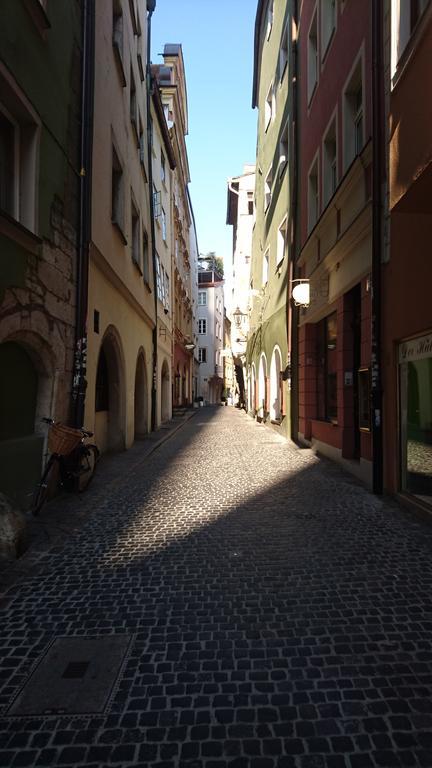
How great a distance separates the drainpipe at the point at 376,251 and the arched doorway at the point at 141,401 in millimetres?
9072

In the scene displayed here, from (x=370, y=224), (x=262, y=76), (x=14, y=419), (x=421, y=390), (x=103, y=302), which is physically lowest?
(x=14, y=419)

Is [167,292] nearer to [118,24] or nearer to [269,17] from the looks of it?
[269,17]

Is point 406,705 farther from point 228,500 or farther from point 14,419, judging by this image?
point 14,419

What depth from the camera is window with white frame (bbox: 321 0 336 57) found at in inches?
401

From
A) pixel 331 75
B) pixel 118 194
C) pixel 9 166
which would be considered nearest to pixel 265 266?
pixel 118 194

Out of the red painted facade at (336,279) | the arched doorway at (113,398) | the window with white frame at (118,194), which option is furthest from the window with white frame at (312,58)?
the arched doorway at (113,398)

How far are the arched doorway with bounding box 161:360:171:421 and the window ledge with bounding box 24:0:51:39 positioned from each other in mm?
15292

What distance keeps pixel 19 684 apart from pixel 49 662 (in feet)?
0.74

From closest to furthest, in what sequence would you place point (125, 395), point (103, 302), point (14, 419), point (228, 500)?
point (14, 419), point (228, 500), point (103, 302), point (125, 395)

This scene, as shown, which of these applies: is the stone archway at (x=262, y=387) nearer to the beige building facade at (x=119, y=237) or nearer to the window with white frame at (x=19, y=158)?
the beige building facade at (x=119, y=237)

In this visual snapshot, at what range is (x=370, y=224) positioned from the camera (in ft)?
24.3

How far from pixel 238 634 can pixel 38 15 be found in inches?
257

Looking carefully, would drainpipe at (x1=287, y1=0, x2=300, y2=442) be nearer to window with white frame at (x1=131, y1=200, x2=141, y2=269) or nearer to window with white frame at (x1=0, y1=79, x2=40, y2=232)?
window with white frame at (x1=131, y1=200, x2=141, y2=269)

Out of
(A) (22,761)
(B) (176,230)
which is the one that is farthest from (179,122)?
(A) (22,761)
